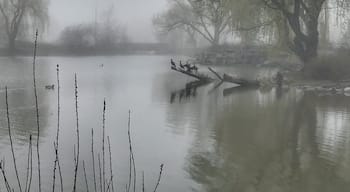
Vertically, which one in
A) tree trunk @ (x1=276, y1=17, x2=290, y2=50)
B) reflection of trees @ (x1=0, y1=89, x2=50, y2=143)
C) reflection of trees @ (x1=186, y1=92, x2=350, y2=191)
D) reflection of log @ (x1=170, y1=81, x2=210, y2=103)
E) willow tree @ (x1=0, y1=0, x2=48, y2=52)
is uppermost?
willow tree @ (x1=0, y1=0, x2=48, y2=52)

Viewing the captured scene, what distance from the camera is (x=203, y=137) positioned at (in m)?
11.0

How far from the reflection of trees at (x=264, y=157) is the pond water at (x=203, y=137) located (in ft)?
0.06

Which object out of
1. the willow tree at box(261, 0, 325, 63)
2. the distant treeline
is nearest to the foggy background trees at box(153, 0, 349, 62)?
the willow tree at box(261, 0, 325, 63)

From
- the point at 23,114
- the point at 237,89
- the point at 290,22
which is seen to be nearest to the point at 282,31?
the point at 290,22

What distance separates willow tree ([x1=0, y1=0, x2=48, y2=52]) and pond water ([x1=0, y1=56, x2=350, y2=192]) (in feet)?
103

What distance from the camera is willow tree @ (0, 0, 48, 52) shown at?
48.8m

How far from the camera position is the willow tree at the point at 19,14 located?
48844 millimetres

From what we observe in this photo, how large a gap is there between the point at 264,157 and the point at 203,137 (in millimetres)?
1953

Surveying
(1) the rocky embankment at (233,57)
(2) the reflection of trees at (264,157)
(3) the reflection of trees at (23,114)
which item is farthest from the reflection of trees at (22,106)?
(1) the rocky embankment at (233,57)

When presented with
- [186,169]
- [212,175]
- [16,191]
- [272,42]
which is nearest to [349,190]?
[212,175]

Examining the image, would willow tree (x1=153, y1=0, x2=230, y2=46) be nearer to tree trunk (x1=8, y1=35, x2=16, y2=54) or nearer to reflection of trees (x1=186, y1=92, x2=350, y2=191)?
tree trunk (x1=8, y1=35, x2=16, y2=54)

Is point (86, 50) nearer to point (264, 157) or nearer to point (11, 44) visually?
point (11, 44)

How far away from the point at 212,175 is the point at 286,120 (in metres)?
6.06

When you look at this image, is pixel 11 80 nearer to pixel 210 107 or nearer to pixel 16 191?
pixel 210 107
